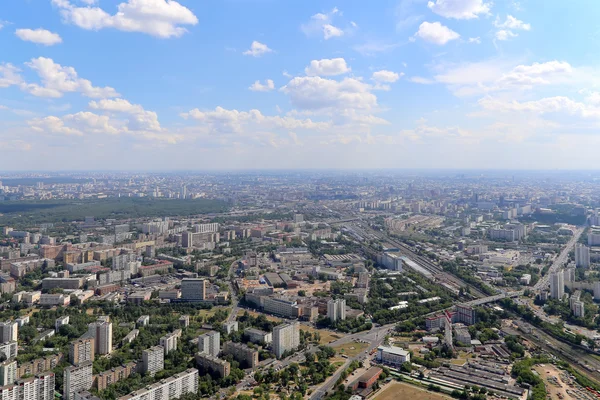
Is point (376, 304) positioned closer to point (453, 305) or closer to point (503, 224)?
point (453, 305)

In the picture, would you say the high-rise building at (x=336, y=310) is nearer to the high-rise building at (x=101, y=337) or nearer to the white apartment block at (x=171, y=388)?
the white apartment block at (x=171, y=388)

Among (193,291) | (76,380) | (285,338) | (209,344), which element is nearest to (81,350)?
(76,380)

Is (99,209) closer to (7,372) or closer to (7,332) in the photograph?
(7,332)

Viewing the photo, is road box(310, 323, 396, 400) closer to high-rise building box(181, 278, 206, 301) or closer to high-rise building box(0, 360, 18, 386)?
high-rise building box(181, 278, 206, 301)

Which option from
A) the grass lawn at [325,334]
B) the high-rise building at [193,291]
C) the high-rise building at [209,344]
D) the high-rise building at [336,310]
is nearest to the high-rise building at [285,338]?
the grass lawn at [325,334]

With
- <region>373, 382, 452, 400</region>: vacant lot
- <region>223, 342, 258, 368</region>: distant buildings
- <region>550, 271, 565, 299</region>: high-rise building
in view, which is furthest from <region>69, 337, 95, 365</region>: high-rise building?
<region>550, 271, 565, 299</region>: high-rise building

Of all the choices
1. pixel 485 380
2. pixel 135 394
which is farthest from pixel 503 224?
pixel 135 394
